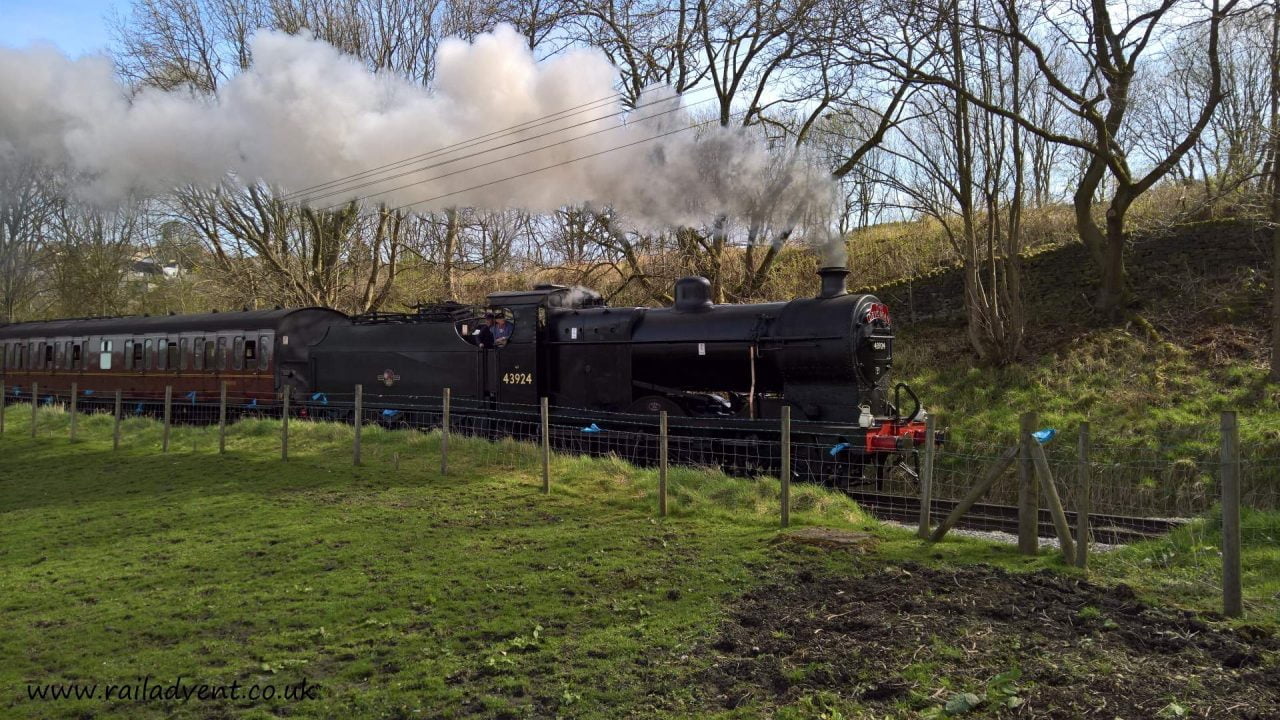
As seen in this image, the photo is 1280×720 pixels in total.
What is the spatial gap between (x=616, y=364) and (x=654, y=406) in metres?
0.90

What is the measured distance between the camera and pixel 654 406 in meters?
12.1

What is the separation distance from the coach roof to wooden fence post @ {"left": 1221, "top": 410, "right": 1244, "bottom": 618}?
642 inches

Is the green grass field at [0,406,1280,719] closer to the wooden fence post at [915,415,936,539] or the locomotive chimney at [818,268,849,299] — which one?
the wooden fence post at [915,415,936,539]

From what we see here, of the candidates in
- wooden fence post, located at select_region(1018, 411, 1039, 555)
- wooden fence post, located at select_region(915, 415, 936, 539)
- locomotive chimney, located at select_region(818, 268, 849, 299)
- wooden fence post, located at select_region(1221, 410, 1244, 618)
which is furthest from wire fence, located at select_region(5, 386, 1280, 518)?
wooden fence post, located at select_region(1221, 410, 1244, 618)

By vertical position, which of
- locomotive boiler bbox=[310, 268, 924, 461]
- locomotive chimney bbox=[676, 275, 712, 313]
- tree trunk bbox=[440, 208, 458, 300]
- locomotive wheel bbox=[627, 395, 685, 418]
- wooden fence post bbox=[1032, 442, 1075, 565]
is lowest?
wooden fence post bbox=[1032, 442, 1075, 565]

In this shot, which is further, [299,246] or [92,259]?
[92,259]

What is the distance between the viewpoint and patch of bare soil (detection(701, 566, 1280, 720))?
395 cm

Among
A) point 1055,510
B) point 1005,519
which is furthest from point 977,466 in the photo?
point 1055,510

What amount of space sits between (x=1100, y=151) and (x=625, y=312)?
9.04 metres

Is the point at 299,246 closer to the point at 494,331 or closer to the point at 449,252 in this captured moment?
the point at 449,252

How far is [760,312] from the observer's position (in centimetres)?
1127

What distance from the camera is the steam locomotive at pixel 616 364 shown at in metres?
10.5

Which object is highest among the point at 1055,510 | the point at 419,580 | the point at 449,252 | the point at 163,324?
the point at 449,252

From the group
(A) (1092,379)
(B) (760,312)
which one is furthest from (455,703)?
(A) (1092,379)
